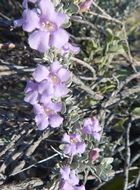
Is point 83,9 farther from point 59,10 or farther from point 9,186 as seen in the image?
point 9,186

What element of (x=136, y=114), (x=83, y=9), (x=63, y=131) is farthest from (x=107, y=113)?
(x=83, y=9)

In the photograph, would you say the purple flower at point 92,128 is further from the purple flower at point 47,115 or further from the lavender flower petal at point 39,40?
the lavender flower petal at point 39,40

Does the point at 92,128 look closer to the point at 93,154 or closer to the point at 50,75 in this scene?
the point at 93,154

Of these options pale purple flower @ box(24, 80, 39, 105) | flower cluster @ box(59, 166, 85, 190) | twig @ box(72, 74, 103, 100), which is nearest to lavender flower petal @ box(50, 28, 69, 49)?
pale purple flower @ box(24, 80, 39, 105)

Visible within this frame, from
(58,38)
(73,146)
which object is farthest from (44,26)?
(73,146)

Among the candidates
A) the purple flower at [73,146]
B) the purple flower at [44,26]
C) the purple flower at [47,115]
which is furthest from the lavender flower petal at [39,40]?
the purple flower at [73,146]
